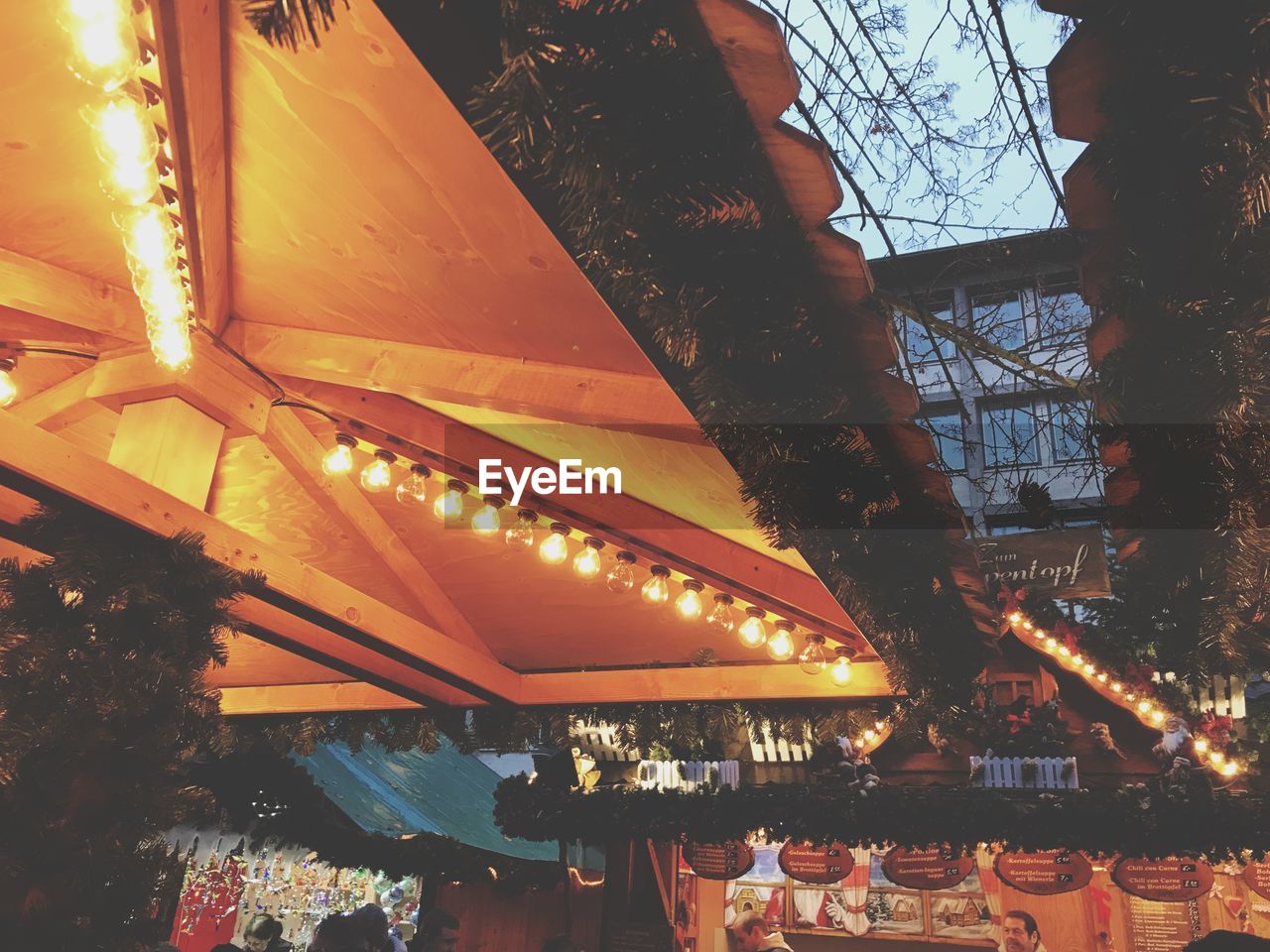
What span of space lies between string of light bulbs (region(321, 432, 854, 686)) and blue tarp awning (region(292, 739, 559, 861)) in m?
2.56

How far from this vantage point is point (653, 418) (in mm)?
2527

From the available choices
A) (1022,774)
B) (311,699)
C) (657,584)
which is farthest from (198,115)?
(1022,774)

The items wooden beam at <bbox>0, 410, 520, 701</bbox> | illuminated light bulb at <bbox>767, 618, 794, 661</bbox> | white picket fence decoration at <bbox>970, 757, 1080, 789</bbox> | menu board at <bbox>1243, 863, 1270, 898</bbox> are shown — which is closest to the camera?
wooden beam at <bbox>0, 410, 520, 701</bbox>

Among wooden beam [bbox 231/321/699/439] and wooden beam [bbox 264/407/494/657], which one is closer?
wooden beam [bbox 231/321/699/439]

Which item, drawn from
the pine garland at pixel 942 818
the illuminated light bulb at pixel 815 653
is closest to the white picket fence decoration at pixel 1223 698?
the pine garland at pixel 942 818

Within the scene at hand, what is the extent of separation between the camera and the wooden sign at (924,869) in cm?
604

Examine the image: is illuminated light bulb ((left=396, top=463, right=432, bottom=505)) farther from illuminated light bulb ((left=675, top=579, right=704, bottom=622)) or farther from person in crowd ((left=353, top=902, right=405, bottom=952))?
person in crowd ((left=353, top=902, right=405, bottom=952))

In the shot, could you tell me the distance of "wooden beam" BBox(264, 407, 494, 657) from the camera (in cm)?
353

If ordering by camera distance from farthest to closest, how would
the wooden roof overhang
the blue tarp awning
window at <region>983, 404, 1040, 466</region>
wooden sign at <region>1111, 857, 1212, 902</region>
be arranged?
the blue tarp awning → wooden sign at <region>1111, 857, 1212, 902</region> → window at <region>983, 404, 1040, 466</region> → the wooden roof overhang

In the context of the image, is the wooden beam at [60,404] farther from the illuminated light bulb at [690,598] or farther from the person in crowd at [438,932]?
the person in crowd at [438,932]

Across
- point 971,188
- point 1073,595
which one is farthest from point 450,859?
point 971,188

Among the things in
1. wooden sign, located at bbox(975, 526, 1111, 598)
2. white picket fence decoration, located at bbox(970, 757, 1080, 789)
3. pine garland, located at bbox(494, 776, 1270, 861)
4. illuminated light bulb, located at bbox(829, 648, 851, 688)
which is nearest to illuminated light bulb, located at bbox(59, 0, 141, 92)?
illuminated light bulb, located at bbox(829, 648, 851, 688)

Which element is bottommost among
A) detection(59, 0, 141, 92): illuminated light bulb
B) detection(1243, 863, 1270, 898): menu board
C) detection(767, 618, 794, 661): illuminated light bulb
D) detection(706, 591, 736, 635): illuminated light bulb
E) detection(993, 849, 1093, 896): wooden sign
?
detection(1243, 863, 1270, 898): menu board

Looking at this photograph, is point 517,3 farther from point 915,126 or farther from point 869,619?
point 915,126
